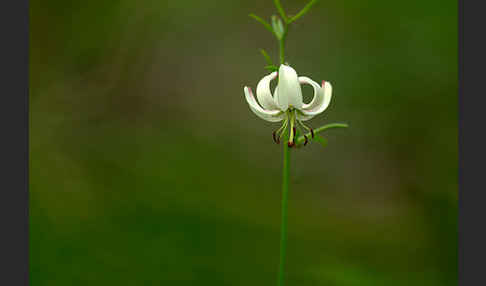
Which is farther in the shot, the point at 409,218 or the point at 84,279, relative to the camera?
the point at 409,218

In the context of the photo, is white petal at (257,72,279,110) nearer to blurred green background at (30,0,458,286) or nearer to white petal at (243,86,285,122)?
white petal at (243,86,285,122)

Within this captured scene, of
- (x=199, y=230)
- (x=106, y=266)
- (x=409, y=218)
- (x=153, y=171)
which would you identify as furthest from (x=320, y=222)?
(x=106, y=266)

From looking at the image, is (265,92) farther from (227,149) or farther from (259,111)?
(227,149)

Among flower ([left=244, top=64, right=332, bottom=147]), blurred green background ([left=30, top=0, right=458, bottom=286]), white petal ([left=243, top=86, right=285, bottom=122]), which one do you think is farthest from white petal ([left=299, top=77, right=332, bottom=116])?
blurred green background ([left=30, top=0, right=458, bottom=286])

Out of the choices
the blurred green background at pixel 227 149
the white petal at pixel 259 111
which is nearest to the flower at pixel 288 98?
the white petal at pixel 259 111

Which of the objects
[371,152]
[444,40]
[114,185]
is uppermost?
[444,40]

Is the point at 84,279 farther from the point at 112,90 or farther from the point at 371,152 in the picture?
the point at 371,152

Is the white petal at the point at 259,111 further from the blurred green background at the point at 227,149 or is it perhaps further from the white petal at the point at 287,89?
the blurred green background at the point at 227,149
